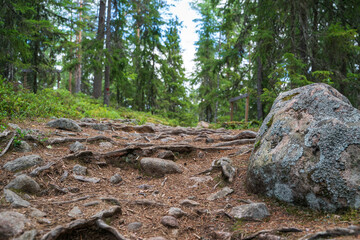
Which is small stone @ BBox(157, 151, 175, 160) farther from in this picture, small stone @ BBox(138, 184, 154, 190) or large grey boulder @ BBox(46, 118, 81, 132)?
large grey boulder @ BBox(46, 118, 81, 132)

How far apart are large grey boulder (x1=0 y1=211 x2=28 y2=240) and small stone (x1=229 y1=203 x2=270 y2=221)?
224 cm

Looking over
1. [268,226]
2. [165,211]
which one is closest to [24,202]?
[165,211]

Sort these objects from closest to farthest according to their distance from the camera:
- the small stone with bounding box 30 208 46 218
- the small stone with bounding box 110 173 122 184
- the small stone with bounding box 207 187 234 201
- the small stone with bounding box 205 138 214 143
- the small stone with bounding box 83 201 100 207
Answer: the small stone with bounding box 30 208 46 218
the small stone with bounding box 83 201 100 207
the small stone with bounding box 207 187 234 201
the small stone with bounding box 110 173 122 184
the small stone with bounding box 205 138 214 143

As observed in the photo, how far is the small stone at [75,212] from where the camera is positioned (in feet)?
8.47

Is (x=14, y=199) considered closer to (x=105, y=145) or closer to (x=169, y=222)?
(x=169, y=222)

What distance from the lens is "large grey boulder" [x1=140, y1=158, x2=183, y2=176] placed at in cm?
446

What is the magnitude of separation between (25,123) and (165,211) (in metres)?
5.00

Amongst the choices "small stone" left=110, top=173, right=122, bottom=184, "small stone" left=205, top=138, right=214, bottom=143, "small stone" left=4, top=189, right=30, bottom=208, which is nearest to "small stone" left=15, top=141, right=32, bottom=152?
"small stone" left=4, top=189, right=30, bottom=208

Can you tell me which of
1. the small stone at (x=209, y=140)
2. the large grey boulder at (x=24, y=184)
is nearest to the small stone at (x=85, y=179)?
the large grey boulder at (x=24, y=184)

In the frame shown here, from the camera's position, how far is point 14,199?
2684 millimetres

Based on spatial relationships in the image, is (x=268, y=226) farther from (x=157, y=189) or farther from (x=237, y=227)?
(x=157, y=189)

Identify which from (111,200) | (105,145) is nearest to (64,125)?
(105,145)

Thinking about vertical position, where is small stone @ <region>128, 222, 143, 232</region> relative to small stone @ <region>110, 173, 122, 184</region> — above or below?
below

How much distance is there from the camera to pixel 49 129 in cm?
586
